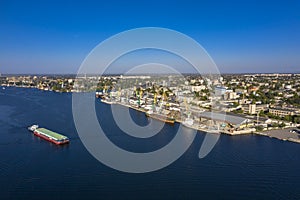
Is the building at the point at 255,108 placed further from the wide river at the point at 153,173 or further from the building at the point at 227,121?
the wide river at the point at 153,173

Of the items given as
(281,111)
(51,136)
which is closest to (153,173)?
(51,136)

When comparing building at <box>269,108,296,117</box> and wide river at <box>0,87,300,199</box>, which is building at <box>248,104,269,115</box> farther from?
wide river at <box>0,87,300,199</box>

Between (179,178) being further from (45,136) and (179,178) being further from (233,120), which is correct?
(233,120)

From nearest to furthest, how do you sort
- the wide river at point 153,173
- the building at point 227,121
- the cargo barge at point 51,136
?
the wide river at point 153,173 → the cargo barge at point 51,136 → the building at point 227,121

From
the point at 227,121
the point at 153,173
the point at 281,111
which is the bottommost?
the point at 153,173

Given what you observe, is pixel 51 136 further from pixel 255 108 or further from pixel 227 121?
pixel 255 108

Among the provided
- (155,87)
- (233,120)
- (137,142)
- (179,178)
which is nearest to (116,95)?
(155,87)

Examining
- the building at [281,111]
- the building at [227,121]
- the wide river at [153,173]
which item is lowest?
the wide river at [153,173]

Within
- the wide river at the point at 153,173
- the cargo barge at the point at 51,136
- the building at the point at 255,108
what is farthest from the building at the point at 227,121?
the cargo barge at the point at 51,136
